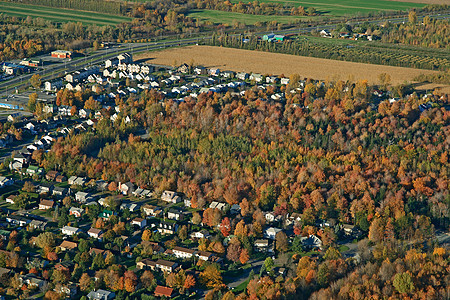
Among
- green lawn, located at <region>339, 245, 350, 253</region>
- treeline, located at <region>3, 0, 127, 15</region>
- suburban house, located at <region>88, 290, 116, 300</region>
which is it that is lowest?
suburban house, located at <region>88, 290, 116, 300</region>

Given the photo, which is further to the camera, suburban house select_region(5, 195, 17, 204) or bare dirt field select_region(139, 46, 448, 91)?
bare dirt field select_region(139, 46, 448, 91)

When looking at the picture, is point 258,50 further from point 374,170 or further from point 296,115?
point 374,170

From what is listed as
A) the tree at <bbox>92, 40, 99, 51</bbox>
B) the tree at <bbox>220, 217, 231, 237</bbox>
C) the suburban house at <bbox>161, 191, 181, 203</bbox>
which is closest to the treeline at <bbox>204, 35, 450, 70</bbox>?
the tree at <bbox>92, 40, 99, 51</bbox>

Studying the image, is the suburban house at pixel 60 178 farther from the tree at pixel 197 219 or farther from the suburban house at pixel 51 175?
the tree at pixel 197 219

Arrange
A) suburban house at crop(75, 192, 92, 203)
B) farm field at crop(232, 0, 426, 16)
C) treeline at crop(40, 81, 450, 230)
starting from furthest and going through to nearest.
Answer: farm field at crop(232, 0, 426, 16) < suburban house at crop(75, 192, 92, 203) < treeline at crop(40, 81, 450, 230)

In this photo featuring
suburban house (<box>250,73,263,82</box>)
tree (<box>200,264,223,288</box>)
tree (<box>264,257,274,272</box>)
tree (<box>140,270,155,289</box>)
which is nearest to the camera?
tree (<box>140,270,155,289</box>)

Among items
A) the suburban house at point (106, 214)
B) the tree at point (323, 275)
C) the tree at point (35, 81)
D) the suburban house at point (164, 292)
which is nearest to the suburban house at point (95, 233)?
the suburban house at point (106, 214)

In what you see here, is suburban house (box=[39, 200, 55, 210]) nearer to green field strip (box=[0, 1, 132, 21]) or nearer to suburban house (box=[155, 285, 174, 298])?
suburban house (box=[155, 285, 174, 298])
